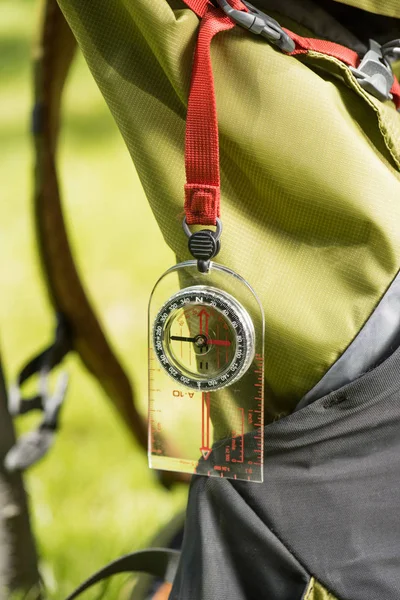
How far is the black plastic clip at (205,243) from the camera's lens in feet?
2.03

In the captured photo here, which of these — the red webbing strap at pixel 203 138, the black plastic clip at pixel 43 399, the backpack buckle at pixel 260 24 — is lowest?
the black plastic clip at pixel 43 399

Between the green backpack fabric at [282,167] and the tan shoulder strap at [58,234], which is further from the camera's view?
the tan shoulder strap at [58,234]

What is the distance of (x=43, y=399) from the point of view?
114 centimetres

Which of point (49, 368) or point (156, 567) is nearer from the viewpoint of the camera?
point (156, 567)

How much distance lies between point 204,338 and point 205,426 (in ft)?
0.31

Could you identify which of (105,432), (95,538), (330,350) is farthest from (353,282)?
(105,432)

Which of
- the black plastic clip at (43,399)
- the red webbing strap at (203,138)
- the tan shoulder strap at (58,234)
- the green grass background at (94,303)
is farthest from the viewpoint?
the green grass background at (94,303)

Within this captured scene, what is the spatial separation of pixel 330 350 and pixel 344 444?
3.4 inches

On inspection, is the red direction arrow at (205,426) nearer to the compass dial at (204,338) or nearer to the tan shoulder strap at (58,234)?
the compass dial at (204,338)

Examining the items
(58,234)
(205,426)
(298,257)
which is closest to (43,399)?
(58,234)

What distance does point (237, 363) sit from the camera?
0.64 m

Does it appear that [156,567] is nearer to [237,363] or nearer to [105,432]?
[237,363]

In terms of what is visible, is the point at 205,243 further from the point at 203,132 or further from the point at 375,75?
the point at 375,75

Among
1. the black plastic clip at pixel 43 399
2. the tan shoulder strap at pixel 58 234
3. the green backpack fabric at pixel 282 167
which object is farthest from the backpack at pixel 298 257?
the black plastic clip at pixel 43 399
